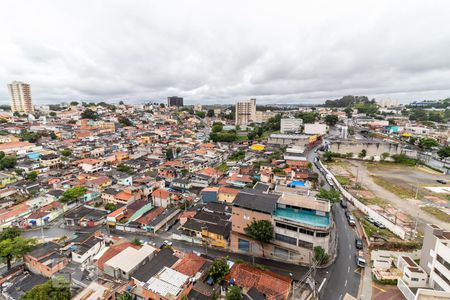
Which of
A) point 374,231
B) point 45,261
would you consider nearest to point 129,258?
point 45,261

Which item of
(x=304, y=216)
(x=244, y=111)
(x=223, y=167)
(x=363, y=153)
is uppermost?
(x=244, y=111)

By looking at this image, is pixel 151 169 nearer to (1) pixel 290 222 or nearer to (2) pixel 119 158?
(2) pixel 119 158

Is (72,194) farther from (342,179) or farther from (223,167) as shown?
(342,179)

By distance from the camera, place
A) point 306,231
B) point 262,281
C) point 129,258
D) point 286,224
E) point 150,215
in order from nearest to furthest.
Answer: point 262,281 < point 129,258 < point 306,231 < point 286,224 < point 150,215

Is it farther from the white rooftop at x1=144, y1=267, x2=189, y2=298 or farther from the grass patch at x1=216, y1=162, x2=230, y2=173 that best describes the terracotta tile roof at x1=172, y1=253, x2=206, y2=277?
the grass patch at x1=216, y1=162, x2=230, y2=173

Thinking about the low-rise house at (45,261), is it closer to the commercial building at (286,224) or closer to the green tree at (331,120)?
the commercial building at (286,224)
